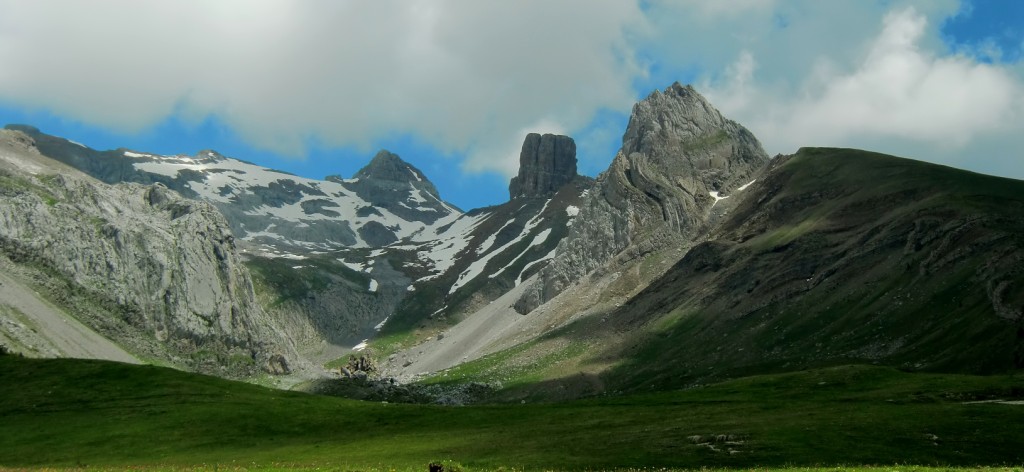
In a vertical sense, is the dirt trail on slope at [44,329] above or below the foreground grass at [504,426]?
above

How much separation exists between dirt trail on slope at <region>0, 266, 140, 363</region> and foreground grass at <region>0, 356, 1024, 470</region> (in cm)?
3106

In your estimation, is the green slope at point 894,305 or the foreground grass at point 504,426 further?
the green slope at point 894,305

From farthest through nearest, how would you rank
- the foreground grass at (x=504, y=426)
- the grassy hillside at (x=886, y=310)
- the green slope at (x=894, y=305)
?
the grassy hillside at (x=886, y=310)
the green slope at (x=894, y=305)
the foreground grass at (x=504, y=426)

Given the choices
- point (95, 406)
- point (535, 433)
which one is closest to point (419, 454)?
point (535, 433)

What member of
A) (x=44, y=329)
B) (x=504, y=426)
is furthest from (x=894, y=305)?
(x=44, y=329)

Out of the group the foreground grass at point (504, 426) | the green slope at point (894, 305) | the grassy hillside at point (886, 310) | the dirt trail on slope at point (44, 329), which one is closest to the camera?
the foreground grass at point (504, 426)

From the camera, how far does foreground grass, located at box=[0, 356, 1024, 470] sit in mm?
61969

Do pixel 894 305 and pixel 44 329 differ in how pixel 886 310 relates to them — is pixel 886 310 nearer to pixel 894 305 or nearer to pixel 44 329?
pixel 894 305

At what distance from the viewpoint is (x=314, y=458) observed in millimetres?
68812

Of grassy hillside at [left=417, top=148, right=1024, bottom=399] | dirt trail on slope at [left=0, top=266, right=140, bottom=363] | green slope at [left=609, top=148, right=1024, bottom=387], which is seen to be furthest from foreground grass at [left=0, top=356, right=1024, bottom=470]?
dirt trail on slope at [left=0, top=266, right=140, bottom=363]

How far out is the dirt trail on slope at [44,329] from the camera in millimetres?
142625

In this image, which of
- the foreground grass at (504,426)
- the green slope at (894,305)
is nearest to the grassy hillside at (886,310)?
the green slope at (894,305)

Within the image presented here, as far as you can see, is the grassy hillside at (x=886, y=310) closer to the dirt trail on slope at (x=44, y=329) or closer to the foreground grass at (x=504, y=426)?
the foreground grass at (x=504, y=426)

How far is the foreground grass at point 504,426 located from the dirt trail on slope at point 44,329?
102 ft
